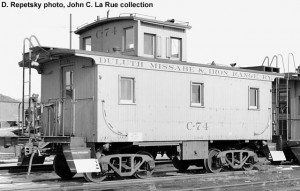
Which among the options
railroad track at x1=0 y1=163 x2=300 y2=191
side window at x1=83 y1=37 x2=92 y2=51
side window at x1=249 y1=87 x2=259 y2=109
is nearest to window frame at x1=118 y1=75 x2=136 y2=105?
railroad track at x1=0 y1=163 x2=300 y2=191

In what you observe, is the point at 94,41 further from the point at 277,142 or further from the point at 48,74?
the point at 277,142

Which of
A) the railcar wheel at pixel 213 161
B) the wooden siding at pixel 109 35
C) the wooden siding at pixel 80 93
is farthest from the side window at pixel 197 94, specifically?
the wooden siding at pixel 80 93

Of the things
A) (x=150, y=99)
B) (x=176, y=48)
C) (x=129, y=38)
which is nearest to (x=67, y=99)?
(x=150, y=99)

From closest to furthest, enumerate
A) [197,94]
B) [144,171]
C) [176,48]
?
1. [144,171]
2. [197,94]
3. [176,48]

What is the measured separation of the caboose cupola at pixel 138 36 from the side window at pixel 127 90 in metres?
1.08

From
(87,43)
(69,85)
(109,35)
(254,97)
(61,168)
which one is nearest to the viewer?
(69,85)

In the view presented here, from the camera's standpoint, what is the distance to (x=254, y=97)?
18328mm

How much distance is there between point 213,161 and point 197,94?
2.52 m

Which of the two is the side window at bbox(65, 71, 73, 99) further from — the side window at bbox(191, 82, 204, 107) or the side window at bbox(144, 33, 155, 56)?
the side window at bbox(191, 82, 204, 107)

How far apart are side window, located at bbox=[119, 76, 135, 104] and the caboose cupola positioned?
1.08 m

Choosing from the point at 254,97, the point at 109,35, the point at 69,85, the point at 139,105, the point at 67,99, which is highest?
the point at 109,35

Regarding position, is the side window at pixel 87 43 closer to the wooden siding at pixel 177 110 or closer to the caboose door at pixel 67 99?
the caboose door at pixel 67 99

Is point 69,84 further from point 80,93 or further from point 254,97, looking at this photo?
point 254,97

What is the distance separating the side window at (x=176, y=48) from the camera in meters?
16.9
